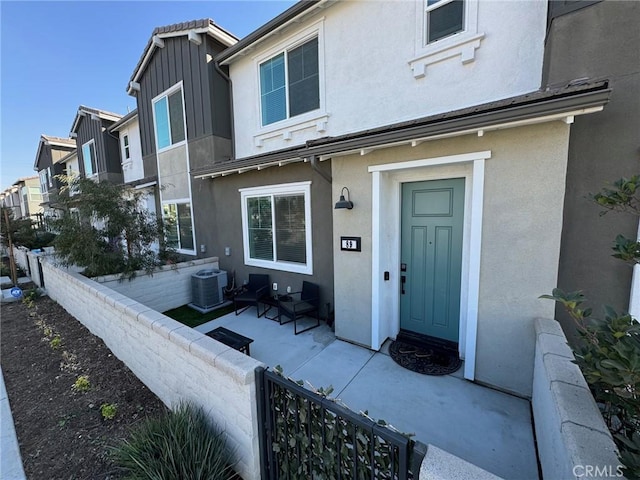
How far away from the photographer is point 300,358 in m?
4.25

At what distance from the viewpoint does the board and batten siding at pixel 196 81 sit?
7285 millimetres

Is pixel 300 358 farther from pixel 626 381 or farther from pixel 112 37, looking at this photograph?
pixel 112 37

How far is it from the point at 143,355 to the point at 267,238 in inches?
144

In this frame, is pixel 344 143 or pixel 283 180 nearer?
pixel 344 143

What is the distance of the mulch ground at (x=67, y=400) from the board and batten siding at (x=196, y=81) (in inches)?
230

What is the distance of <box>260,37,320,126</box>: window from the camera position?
231 inches

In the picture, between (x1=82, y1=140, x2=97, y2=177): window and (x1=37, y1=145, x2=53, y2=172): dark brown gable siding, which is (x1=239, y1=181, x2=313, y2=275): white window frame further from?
(x1=37, y1=145, x2=53, y2=172): dark brown gable siding

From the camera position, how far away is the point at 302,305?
5363 millimetres

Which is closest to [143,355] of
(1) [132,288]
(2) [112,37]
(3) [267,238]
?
(1) [132,288]

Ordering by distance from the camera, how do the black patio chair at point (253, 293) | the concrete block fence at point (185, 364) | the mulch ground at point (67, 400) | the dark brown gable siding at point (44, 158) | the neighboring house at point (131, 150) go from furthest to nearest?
1. the dark brown gable siding at point (44, 158)
2. the neighboring house at point (131, 150)
3. the black patio chair at point (253, 293)
4. the mulch ground at point (67, 400)
5. the concrete block fence at point (185, 364)

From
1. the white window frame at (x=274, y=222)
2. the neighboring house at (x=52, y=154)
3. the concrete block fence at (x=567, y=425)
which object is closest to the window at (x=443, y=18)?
the white window frame at (x=274, y=222)

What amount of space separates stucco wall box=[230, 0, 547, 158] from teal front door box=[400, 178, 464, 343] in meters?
1.47

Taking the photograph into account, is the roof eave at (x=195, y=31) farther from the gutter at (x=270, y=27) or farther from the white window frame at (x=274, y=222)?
the white window frame at (x=274, y=222)

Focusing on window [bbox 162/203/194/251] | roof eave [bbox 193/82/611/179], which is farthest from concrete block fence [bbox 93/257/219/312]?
roof eave [bbox 193/82/611/179]
